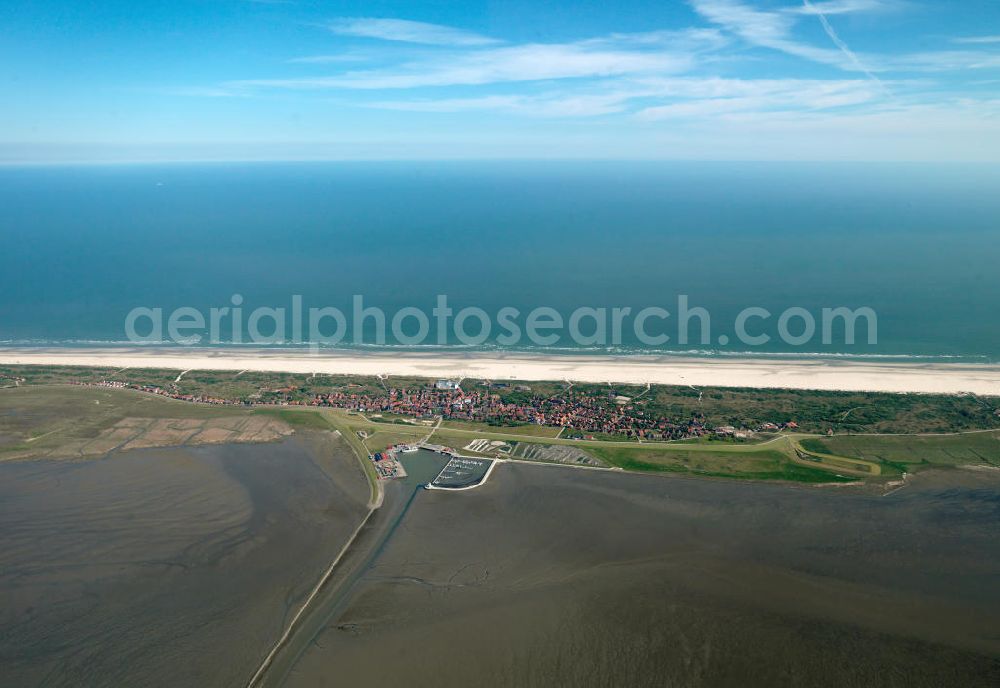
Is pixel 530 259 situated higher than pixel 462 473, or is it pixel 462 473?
pixel 530 259

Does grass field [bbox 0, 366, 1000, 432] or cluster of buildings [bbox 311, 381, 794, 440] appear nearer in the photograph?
cluster of buildings [bbox 311, 381, 794, 440]

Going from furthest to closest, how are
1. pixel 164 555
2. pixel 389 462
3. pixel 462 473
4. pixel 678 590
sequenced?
pixel 389 462
pixel 462 473
pixel 164 555
pixel 678 590

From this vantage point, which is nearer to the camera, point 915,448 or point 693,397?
point 915,448

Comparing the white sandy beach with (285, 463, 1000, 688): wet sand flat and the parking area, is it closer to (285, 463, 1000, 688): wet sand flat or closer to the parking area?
the parking area

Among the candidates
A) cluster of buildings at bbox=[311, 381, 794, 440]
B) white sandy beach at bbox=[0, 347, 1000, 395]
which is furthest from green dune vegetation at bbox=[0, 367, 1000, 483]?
white sandy beach at bbox=[0, 347, 1000, 395]

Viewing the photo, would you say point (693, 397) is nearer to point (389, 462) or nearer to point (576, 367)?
point (576, 367)

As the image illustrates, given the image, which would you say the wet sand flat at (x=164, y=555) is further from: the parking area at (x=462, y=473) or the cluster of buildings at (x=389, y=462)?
the parking area at (x=462, y=473)

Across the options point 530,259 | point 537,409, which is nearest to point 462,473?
point 537,409

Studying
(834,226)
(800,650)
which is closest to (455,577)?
(800,650)
